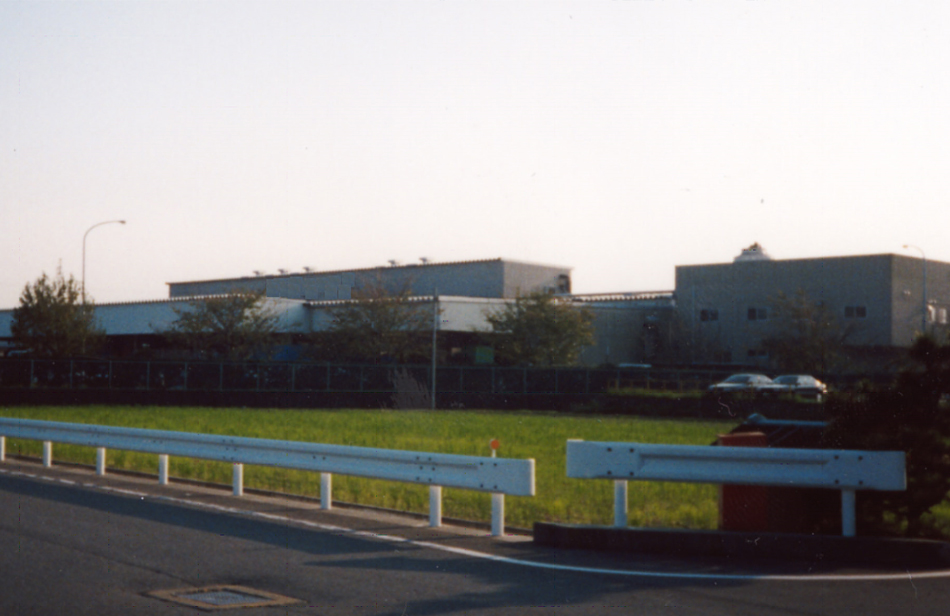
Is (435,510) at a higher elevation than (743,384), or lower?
higher

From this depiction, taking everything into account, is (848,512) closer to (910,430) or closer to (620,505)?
(910,430)

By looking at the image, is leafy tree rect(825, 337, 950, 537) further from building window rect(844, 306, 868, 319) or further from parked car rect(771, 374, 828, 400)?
building window rect(844, 306, 868, 319)

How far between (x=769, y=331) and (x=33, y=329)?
41.5 m

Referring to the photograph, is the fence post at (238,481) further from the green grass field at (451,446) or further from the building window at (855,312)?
the building window at (855,312)

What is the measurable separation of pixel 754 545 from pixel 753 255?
189 feet

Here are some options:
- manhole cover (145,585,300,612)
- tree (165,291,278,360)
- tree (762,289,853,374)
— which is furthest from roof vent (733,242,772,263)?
manhole cover (145,585,300,612)

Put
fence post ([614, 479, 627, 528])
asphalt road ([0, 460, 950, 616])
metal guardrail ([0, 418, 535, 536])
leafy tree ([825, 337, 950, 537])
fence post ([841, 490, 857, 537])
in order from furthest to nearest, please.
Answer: metal guardrail ([0, 418, 535, 536])
fence post ([614, 479, 627, 528])
leafy tree ([825, 337, 950, 537])
fence post ([841, 490, 857, 537])
asphalt road ([0, 460, 950, 616])

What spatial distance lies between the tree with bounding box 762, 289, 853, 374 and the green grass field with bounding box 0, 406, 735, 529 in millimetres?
18541

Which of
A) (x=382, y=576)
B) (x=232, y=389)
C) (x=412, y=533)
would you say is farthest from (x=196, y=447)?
(x=232, y=389)

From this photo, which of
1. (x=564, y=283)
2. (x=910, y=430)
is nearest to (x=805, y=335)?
(x=564, y=283)

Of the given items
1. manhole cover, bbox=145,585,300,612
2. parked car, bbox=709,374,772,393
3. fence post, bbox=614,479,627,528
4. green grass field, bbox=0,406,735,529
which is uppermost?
fence post, bbox=614,479,627,528

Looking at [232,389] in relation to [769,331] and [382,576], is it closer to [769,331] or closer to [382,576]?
[769,331]

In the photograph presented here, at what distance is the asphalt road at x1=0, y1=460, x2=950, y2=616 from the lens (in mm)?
6895

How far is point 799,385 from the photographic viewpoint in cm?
4994
